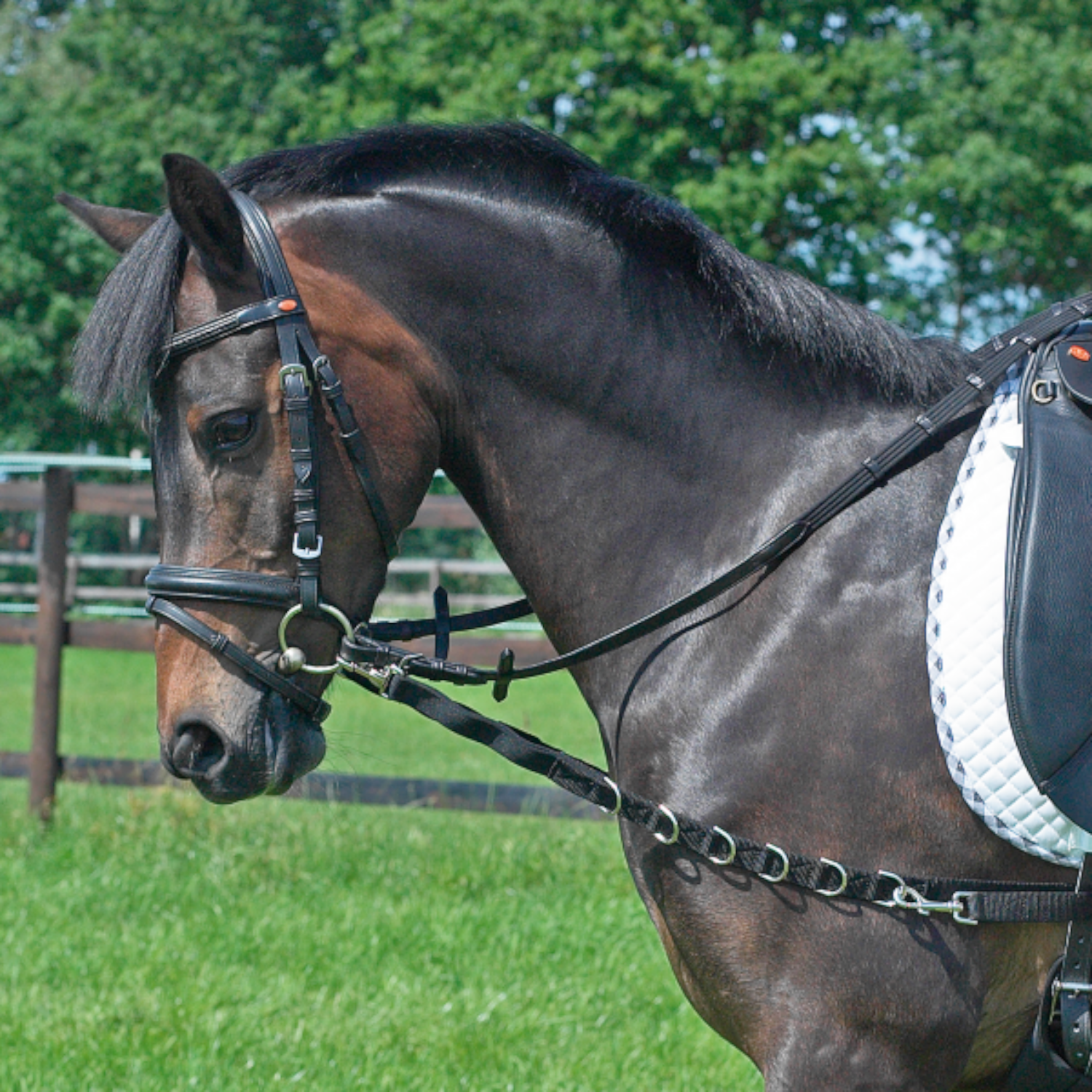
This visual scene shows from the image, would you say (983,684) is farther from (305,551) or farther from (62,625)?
(62,625)

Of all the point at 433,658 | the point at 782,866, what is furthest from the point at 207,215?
the point at 782,866

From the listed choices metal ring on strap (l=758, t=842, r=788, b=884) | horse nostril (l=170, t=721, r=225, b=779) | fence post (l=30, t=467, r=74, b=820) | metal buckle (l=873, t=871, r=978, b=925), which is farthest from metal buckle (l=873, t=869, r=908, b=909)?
fence post (l=30, t=467, r=74, b=820)

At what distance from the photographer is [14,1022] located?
399 cm

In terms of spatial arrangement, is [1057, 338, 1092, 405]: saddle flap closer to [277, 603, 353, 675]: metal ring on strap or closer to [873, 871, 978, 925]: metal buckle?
[873, 871, 978, 925]: metal buckle

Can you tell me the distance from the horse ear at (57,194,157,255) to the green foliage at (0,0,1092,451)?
678 inches

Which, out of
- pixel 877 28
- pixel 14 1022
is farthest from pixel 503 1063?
pixel 877 28

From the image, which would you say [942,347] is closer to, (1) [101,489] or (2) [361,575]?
(2) [361,575]

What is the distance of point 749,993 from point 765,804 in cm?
28

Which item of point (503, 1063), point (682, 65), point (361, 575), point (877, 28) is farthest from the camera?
point (877, 28)

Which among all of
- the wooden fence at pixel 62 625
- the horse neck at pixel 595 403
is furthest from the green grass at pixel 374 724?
the horse neck at pixel 595 403

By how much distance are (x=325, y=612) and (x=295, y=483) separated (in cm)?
21

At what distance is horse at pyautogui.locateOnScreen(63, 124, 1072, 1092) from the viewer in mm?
1889

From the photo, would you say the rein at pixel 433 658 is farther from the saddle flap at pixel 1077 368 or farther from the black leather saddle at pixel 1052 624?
the black leather saddle at pixel 1052 624

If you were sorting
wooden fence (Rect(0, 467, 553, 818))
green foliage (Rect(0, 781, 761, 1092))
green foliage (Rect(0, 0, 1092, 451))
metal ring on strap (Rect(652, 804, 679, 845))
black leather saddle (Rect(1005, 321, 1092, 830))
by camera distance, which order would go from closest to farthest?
black leather saddle (Rect(1005, 321, 1092, 830))
metal ring on strap (Rect(652, 804, 679, 845))
green foliage (Rect(0, 781, 761, 1092))
wooden fence (Rect(0, 467, 553, 818))
green foliage (Rect(0, 0, 1092, 451))
